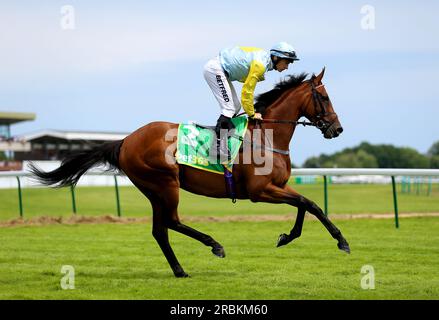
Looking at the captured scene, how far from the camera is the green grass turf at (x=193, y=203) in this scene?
19.7m

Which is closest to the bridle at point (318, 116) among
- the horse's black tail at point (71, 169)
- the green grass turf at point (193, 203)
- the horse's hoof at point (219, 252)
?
the horse's hoof at point (219, 252)

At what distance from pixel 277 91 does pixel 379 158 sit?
5873 cm

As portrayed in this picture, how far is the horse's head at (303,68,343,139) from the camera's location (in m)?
7.34

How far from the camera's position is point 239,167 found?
23.4 feet

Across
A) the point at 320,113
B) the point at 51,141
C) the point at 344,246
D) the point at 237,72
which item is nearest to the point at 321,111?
the point at 320,113

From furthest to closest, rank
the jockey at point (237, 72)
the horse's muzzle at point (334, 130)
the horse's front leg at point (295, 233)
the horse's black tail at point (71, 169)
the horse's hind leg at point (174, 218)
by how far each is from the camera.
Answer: the horse's black tail at point (71, 169) < the horse's muzzle at point (334, 130) < the horse's hind leg at point (174, 218) < the horse's front leg at point (295, 233) < the jockey at point (237, 72)

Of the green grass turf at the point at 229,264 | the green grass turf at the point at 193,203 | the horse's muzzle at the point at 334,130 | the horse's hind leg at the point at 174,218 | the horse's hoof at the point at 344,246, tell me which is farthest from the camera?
the green grass turf at the point at 193,203

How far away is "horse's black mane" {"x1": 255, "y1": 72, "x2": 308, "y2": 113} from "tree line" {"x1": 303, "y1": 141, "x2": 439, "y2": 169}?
1661 inches

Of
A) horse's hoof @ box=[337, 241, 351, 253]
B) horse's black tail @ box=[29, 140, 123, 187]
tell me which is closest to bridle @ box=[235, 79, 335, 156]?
horse's hoof @ box=[337, 241, 351, 253]

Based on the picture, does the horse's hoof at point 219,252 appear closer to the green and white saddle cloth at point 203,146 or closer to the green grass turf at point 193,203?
the green and white saddle cloth at point 203,146

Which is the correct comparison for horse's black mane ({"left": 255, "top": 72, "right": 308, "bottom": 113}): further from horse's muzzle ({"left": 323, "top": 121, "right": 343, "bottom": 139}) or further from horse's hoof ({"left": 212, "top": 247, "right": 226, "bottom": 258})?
horse's hoof ({"left": 212, "top": 247, "right": 226, "bottom": 258})

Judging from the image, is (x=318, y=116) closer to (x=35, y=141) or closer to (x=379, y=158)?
(x=35, y=141)

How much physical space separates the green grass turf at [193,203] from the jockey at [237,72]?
11434 millimetres

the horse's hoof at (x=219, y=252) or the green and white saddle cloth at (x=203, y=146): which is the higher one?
the green and white saddle cloth at (x=203, y=146)
